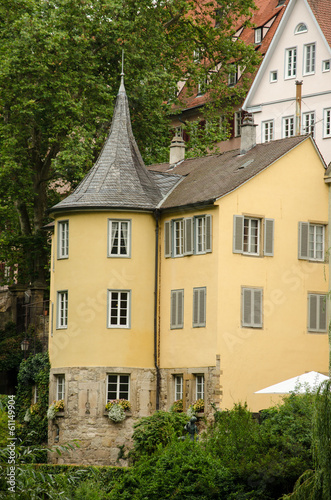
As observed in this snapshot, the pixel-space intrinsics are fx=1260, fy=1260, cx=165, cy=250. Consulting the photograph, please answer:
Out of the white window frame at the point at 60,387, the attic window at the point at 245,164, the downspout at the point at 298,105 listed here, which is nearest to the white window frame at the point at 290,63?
the downspout at the point at 298,105

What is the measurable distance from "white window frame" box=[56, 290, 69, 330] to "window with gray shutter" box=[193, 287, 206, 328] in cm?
479

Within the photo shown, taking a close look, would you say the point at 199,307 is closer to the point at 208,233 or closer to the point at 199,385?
the point at 208,233

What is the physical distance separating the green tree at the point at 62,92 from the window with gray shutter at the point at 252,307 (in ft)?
35.6

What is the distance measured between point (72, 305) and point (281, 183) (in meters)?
8.41

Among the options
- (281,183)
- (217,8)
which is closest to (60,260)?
(281,183)

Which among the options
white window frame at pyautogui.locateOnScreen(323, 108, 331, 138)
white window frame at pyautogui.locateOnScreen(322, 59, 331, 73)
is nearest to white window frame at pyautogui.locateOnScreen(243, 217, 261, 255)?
white window frame at pyautogui.locateOnScreen(323, 108, 331, 138)

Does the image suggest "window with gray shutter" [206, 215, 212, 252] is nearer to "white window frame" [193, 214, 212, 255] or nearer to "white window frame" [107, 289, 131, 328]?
"white window frame" [193, 214, 212, 255]

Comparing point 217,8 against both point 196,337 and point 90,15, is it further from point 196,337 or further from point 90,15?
point 196,337

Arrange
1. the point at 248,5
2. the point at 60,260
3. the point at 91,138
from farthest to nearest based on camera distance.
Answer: the point at 248,5 < the point at 91,138 < the point at 60,260

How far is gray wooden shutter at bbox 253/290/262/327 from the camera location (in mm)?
42219

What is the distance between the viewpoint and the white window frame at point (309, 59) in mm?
56781

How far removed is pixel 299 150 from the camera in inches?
1722

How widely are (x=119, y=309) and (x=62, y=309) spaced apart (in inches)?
88.9

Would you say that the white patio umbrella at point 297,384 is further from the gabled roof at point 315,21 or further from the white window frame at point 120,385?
the gabled roof at point 315,21
